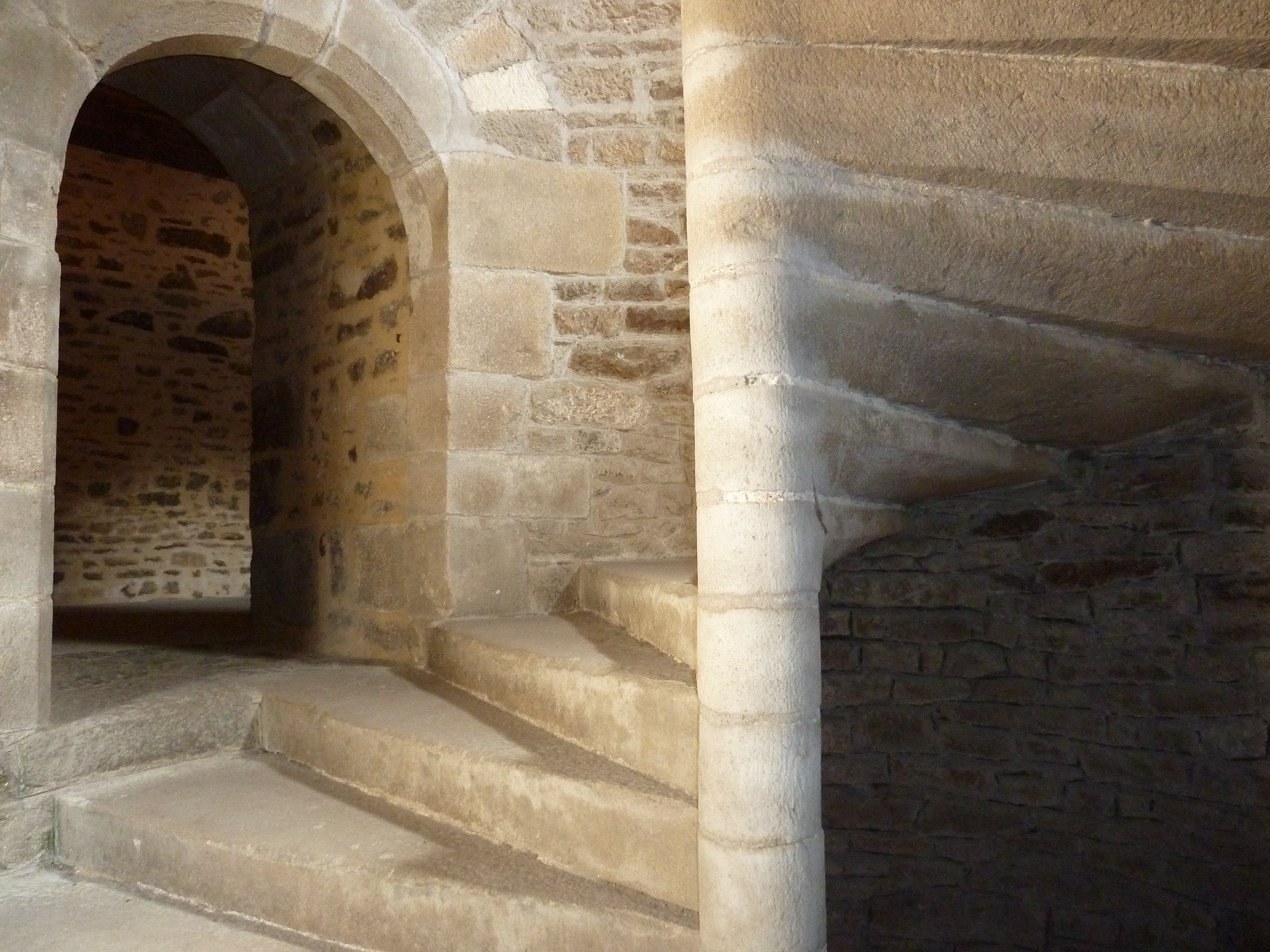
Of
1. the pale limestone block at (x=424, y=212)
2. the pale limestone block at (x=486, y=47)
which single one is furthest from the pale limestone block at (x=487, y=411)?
the pale limestone block at (x=486, y=47)

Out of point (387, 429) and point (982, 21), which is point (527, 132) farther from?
point (982, 21)

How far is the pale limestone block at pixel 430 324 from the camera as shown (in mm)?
3160

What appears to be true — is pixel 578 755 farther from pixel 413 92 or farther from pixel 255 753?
pixel 413 92

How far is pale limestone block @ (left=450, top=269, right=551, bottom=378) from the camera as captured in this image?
317cm

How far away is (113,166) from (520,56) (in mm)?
4763

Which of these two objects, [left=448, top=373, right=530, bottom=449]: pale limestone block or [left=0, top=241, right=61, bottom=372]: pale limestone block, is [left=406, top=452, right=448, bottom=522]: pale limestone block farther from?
[left=0, top=241, right=61, bottom=372]: pale limestone block

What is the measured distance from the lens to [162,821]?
2.19 metres

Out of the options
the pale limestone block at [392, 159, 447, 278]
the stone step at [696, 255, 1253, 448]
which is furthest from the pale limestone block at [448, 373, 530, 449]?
the stone step at [696, 255, 1253, 448]

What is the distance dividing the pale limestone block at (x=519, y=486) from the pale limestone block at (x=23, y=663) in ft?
3.88

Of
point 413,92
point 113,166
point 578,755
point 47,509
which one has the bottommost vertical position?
point 578,755

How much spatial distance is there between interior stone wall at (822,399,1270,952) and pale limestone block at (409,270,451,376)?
1732 mm

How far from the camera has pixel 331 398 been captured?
3748mm

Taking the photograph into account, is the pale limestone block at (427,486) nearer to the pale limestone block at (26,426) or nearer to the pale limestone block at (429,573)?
the pale limestone block at (429,573)

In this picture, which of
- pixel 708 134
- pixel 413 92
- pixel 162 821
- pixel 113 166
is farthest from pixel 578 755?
pixel 113 166
